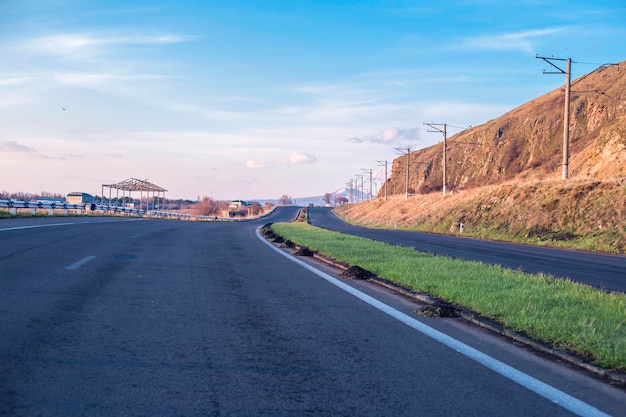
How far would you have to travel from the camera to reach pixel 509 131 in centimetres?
11262

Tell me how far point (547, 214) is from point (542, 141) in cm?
6891

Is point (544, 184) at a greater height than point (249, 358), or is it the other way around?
point (544, 184)

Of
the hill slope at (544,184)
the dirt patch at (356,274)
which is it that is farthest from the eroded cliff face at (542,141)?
the dirt patch at (356,274)

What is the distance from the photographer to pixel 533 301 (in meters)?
9.66

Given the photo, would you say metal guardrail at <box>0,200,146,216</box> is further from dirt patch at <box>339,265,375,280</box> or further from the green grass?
dirt patch at <box>339,265,375,280</box>

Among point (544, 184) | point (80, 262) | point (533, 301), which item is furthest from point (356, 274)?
point (544, 184)

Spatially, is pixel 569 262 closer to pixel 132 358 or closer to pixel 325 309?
pixel 325 309

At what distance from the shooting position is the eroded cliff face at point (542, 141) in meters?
66.1

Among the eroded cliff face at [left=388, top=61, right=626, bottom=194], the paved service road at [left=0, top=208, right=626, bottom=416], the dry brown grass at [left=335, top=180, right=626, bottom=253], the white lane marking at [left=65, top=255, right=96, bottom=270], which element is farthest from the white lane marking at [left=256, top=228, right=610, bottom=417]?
the eroded cliff face at [left=388, top=61, right=626, bottom=194]

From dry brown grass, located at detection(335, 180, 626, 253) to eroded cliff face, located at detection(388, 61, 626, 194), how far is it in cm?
1194

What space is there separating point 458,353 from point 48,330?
4.54m

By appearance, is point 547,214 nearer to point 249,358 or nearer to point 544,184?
point 544,184

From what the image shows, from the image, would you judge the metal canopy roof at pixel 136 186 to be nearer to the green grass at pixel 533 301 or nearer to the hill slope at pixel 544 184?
the hill slope at pixel 544 184

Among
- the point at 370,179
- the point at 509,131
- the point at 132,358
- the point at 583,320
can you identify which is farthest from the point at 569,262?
the point at 370,179
